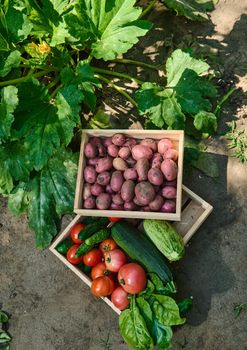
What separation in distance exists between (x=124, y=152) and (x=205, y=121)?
725 millimetres

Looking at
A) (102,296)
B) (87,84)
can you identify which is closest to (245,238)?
(102,296)

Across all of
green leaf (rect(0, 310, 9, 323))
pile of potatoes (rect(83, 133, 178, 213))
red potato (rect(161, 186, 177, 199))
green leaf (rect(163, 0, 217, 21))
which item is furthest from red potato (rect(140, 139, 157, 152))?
green leaf (rect(0, 310, 9, 323))

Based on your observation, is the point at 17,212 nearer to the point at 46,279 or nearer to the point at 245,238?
the point at 46,279

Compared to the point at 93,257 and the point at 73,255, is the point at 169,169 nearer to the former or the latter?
the point at 93,257

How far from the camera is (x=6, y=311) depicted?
13.9 ft

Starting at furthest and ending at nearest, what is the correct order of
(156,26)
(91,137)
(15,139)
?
(156,26) → (91,137) → (15,139)

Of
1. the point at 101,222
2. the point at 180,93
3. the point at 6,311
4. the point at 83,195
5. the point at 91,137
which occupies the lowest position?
the point at 6,311

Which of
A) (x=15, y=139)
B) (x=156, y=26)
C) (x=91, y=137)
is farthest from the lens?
(x=156, y=26)

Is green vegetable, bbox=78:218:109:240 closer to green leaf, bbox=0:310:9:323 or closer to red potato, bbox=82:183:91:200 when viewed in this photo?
red potato, bbox=82:183:91:200

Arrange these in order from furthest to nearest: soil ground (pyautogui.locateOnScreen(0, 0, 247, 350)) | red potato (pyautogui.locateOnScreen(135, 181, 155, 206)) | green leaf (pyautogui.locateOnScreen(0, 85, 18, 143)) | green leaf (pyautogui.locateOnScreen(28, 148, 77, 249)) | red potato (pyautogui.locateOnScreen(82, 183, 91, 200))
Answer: green leaf (pyautogui.locateOnScreen(28, 148, 77, 249)), soil ground (pyautogui.locateOnScreen(0, 0, 247, 350)), red potato (pyautogui.locateOnScreen(82, 183, 91, 200)), red potato (pyautogui.locateOnScreen(135, 181, 155, 206)), green leaf (pyautogui.locateOnScreen(0, 85, 18, 143))

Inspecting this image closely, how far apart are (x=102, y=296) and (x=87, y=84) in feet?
5.42

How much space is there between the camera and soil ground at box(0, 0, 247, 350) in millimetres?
3994

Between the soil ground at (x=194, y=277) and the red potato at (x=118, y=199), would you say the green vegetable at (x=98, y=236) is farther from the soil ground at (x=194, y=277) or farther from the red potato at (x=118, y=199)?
the soil ground at (x=194, y=277)

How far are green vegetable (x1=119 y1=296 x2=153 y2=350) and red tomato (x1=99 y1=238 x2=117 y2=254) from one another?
18.9 inches
